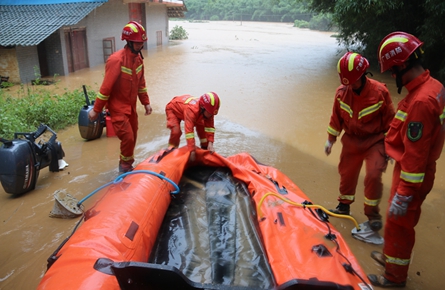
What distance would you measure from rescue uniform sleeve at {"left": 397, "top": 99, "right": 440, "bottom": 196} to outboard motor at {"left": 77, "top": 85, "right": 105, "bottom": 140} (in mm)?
4413

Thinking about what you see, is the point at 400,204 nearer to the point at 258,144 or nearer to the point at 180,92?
the point at 258,144

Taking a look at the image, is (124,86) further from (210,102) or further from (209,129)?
(209,129)

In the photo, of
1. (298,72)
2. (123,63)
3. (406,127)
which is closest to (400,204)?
(406,127)

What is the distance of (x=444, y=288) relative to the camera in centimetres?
261

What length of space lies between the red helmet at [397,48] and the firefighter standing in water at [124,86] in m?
2.39

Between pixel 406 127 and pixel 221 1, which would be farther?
pixel 221 1

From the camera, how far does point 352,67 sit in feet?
9.16

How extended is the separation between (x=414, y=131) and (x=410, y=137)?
0.04 metres

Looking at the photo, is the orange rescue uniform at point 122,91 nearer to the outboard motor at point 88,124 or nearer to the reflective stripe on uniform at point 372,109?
the outboard motor at point 88,124

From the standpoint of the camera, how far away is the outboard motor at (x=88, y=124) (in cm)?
529

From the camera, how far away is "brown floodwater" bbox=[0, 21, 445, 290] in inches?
115

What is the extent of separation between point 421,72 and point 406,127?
0.38m

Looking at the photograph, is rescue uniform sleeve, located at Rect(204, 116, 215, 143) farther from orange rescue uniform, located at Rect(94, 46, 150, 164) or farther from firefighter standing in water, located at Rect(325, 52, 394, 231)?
firefighter standing in water, located at Rect(325, 52, 394, 231)

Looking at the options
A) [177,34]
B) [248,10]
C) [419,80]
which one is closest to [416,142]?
[419,80]
